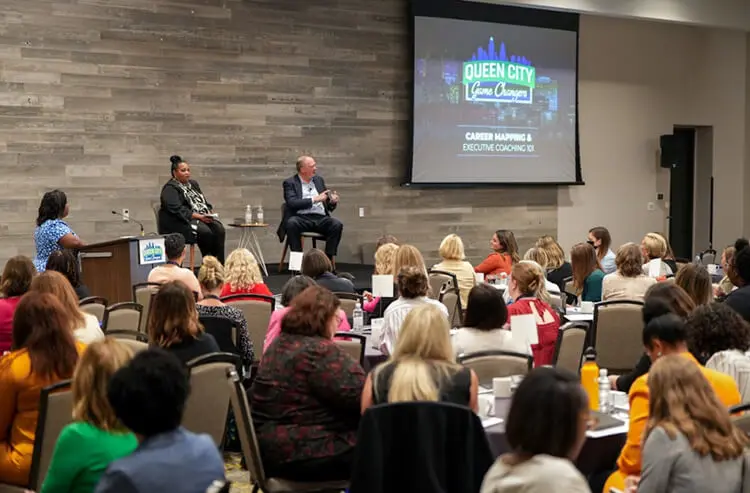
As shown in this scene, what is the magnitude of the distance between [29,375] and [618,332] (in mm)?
3945

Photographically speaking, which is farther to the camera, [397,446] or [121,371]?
[397,446]

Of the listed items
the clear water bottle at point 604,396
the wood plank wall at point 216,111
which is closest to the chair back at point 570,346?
the clear water bottle at point 604,396

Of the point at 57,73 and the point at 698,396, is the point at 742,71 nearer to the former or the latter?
the point at 57,73

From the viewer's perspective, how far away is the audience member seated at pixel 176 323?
Answer: 436 cm

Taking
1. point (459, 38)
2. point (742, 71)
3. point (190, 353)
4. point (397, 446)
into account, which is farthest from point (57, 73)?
point (742, 71)

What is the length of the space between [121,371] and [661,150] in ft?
48.8

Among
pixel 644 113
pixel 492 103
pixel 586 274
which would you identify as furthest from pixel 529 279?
pixel 644 113

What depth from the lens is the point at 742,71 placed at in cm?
1747

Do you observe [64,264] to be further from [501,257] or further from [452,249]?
[501,257]

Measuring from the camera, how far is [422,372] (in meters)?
3.42

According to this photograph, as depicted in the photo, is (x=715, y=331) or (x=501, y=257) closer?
(x=715, y=331)

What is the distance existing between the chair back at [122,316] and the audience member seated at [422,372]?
277 centimetres

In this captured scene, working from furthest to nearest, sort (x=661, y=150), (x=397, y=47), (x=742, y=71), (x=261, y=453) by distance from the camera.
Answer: (x=742, y=71) → (x=661, y=150) → (x=397, y=47) → (x=261, y=453)

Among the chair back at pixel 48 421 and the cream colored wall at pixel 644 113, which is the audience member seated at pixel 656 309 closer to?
the chair back at pixel 48 421
